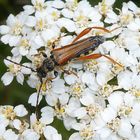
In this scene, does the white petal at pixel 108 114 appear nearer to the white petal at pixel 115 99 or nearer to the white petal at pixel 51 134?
the white petal at pixel 115 99

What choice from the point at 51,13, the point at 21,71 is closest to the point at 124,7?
the point at 51,13

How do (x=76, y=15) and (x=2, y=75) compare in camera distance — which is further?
(x=2, y=75)

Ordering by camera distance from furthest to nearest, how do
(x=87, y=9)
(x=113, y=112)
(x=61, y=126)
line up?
1. (x=87, y=9)
2. (x=61, y=126)
3. (x=113, y=112)

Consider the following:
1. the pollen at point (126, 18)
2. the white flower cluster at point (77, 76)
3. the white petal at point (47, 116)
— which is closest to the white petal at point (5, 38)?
the white flower cluster at point (77, 76)

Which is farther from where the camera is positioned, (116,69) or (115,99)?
(116,69)

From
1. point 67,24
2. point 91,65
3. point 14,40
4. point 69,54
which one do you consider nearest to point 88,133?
point 91,65

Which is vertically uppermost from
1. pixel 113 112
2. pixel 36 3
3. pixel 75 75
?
pixel 36 3

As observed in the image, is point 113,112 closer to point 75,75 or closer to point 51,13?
point 75,75

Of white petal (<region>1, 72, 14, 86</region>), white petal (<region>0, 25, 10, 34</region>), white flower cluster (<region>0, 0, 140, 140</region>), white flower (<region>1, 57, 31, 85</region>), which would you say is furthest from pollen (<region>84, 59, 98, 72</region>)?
white petal (<region>0, 25, 10, 34</region>)

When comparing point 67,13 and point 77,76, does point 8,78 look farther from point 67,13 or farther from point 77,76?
point 67,13
